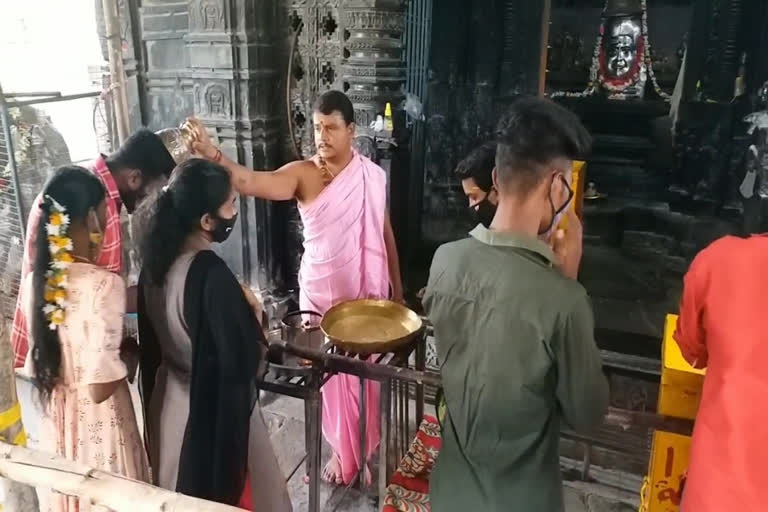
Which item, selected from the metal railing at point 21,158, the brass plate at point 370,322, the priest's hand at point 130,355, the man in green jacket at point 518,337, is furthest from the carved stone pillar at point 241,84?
the man in green jacket at point 518,337

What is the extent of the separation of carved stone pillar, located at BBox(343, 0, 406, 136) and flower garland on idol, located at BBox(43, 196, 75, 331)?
2.49 m

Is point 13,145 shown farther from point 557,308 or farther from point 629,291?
point 629,291

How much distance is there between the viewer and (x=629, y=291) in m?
6.06

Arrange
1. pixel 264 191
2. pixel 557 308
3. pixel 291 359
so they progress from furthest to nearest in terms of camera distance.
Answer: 1. pixel 264 191
2. pixel 291 359
3. pixel 557 308

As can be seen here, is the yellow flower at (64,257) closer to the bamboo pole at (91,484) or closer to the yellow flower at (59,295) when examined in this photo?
the yellow flower at (59,295)

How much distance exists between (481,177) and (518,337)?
119 centimetres

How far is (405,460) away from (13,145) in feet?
10.5

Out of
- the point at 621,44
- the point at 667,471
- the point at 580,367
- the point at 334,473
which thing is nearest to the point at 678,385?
the point at 667,471

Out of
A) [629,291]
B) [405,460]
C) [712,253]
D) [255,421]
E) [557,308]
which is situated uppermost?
[712,253]

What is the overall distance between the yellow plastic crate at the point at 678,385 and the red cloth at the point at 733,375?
234 millimetres

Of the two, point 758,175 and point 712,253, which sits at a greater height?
point 712,253

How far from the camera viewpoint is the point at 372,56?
4082 mm

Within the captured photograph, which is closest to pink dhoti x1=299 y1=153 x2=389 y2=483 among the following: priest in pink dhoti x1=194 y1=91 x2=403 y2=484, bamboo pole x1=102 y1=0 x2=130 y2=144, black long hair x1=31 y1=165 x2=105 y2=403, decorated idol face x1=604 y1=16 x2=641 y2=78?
priest in pink dhoti x1=194 y1=91 x2=403 y2=484

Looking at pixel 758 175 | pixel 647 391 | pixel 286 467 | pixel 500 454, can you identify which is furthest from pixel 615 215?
pixel 500 454
